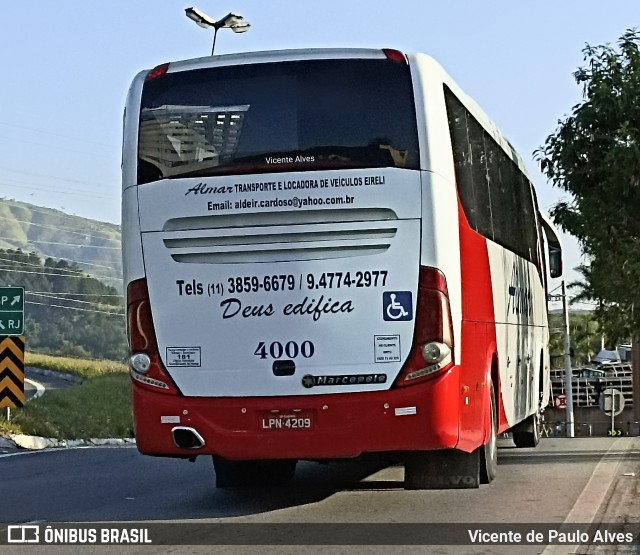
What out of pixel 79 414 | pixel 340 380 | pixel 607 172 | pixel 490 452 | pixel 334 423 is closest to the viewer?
pixel 334 423

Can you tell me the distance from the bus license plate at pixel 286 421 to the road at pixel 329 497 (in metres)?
0.75

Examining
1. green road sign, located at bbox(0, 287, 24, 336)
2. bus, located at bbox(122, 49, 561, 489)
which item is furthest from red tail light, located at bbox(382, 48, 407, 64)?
→ green road sign, located at bbox(0, 287, 24, 336)

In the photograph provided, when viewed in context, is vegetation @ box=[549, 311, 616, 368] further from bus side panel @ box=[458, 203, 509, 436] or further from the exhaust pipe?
the exhaust pipe

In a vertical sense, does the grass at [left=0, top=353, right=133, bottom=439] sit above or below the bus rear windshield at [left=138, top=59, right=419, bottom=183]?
below

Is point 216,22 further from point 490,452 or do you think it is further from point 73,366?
point 73,366

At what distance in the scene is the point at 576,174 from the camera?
2011 centimetres

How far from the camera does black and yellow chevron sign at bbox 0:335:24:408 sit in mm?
22047

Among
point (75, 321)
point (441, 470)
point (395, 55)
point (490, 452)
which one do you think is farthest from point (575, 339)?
point (395, 55)

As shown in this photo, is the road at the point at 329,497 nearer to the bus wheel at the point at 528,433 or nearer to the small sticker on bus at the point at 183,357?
the small sticker on bus at the point at 183,357

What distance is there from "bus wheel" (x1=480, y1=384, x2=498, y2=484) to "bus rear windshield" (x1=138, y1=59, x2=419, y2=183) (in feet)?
11.0

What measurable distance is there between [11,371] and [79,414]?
525 inches

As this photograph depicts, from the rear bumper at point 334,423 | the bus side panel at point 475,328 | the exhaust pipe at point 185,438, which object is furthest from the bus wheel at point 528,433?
the exhaust pipe at point 185,438

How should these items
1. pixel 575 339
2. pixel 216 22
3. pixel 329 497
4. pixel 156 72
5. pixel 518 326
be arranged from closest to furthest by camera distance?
1. pixel 156 72
2. pixel 329 497
3. pixel 518 326
4. pixel 216 22
5. pixel 575 339

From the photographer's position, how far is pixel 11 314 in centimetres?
2230
